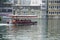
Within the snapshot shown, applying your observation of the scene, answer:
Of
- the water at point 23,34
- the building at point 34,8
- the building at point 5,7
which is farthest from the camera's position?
the building at point 34,8

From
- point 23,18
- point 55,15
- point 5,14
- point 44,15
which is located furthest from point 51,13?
point 23,18

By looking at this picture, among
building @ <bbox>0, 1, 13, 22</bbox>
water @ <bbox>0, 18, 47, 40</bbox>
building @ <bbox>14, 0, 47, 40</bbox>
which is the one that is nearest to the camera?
water @ <bbox>0, 18, 47, 40</bbox>

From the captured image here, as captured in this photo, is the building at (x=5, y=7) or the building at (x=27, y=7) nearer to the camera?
the building at (x=5, y=7)

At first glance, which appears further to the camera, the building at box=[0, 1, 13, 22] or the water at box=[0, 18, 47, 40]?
the building at box=[0, 1, 13, 22]

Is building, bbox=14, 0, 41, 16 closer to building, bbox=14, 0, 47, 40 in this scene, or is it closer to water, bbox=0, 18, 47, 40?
building, bbox=14, 0, 47, 40

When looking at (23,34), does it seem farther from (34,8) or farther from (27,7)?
(34,8)

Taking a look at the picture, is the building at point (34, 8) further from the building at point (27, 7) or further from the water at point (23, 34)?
the water at point (23, 34)

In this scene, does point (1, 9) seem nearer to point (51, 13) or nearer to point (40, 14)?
point (40, 14)

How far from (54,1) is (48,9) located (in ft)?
2.66

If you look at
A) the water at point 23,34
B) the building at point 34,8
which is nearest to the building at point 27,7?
the building at point 34,8

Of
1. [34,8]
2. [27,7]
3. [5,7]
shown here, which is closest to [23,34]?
[5,7]

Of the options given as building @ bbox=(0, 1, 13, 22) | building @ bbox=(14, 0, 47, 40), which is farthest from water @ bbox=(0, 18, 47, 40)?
building @ bbox=(14, 0, 47, 40)

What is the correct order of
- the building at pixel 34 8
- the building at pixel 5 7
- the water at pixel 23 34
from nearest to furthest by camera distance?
the water at pixel 23 34, the building at pixel 5 7, the building at pixel 34 8

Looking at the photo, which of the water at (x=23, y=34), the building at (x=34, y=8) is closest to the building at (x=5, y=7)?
the building at (x=34, y=8)
